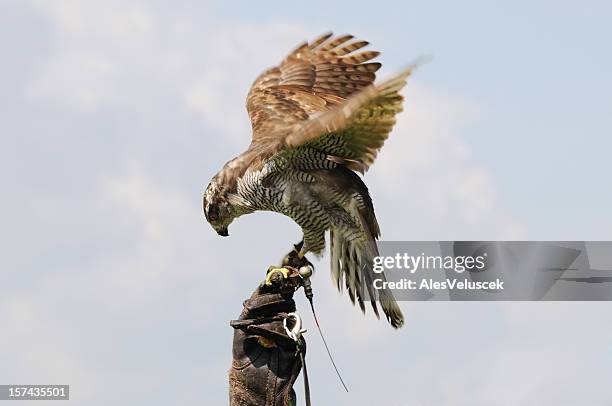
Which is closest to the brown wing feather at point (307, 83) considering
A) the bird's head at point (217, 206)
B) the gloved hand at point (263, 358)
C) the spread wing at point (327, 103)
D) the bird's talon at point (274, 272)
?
the spread wing at point (327, 103)

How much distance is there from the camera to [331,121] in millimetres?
8320

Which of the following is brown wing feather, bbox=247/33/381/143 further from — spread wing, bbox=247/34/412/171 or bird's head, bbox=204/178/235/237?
bird's head, bbox=204/178/235/237

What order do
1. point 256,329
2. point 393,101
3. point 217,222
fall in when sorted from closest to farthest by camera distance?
point 256,329
point 393,101
point 217,222

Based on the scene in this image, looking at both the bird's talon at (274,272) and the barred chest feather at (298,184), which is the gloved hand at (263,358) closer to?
the bird's talon at (274,272)

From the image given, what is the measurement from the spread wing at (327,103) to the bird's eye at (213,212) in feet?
1.92

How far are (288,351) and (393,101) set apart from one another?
1.87 meters

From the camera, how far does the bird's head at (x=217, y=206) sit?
31.2 feet

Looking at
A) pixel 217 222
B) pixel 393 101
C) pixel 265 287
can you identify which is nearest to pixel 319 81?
pixel 217 222

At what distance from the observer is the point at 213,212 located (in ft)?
31.6

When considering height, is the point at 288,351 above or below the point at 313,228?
below

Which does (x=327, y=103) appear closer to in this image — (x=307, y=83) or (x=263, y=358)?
(x=307, y=83)

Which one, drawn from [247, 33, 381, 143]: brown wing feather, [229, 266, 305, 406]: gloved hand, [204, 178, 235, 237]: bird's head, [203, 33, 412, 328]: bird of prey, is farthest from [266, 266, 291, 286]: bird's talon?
[247, 33, 381, 143]: brown wing feather

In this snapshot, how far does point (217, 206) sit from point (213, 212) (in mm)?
63

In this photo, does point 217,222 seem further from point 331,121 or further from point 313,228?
point 331,121
